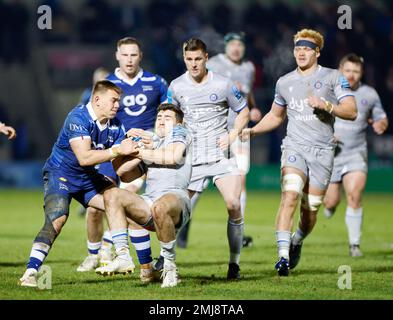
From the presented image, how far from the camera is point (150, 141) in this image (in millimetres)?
9297

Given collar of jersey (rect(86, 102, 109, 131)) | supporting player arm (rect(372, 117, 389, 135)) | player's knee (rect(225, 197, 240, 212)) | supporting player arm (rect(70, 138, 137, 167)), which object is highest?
supporting player arm (rect(372, 117, 389, 135))

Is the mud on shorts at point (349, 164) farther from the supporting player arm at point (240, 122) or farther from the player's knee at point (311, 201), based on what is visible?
the supporting player arm at point (240, 122)

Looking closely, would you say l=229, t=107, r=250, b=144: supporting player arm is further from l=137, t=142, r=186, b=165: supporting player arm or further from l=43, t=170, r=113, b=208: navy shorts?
l=43, t=170, r=113, b=208: navy shorts

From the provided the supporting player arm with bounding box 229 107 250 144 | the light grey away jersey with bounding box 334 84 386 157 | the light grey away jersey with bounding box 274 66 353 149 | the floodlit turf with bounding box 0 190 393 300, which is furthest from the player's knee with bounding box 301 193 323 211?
the light grey away jersey with bounding box 334 84 386 157

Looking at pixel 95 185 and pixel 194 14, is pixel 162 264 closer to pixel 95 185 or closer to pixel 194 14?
pixel 95 185

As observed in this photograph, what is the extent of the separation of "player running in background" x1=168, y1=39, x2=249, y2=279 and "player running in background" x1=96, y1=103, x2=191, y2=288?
77 cm

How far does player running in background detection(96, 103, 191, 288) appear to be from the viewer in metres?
8.90

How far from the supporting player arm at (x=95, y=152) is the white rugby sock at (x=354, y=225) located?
4.74 meters

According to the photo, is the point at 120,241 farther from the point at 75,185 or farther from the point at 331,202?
the point at 331,202

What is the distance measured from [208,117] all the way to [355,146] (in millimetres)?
3770

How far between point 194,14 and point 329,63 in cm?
476

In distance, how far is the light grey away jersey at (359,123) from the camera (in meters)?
13.4
